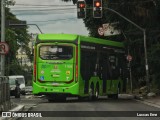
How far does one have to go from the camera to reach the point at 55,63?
95.7ft

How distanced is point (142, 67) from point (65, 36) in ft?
51.0

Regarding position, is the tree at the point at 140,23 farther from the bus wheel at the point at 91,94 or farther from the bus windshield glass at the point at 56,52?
the bus windshield glass at the point at 56,52

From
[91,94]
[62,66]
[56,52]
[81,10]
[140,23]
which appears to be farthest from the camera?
[140,23]

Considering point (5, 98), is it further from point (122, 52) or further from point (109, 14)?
point (109, 14)

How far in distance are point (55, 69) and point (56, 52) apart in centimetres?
98

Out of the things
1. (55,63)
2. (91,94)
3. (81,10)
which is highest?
(81,10)

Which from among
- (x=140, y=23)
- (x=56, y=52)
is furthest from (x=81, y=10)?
(x=140, y=23)

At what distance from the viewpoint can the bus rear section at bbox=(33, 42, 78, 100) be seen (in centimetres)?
2897

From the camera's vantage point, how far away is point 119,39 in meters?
49.2

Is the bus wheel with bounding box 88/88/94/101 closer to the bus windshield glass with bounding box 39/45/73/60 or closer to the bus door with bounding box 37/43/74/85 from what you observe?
the bus door with bounding box 37/43/74/85

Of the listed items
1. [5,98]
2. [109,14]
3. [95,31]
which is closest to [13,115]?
[5,98]

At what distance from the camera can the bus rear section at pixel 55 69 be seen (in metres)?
29.0

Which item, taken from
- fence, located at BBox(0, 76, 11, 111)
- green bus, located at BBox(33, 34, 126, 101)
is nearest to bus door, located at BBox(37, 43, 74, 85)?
green bus, located at BBox(33, 34, 126, 101)

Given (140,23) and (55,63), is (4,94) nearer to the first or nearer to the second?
(55,63)
